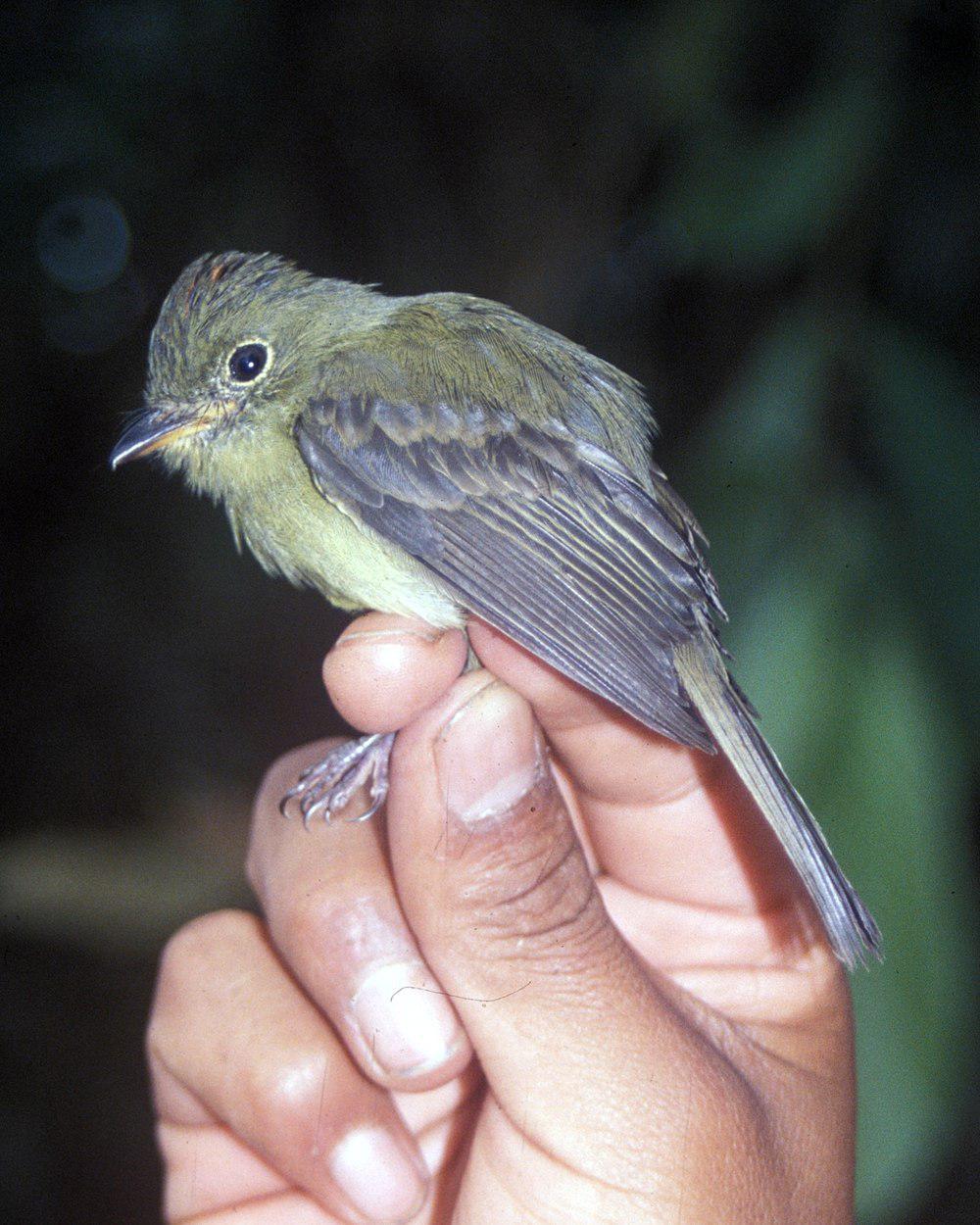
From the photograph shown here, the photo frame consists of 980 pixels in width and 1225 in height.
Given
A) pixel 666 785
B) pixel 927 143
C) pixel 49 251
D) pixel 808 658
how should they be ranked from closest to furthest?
pixel 666 785
pixel 808 658
pixel 927 143
pixel 49 251

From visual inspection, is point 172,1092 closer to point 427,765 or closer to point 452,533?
point 427,765

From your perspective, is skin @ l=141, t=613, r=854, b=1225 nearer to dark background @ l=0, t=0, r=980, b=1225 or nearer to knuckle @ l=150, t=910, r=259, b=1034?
knuckle @ l=150, t=910, r=259, b=1034

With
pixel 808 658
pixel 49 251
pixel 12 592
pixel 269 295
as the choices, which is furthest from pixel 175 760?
pixel 808 658

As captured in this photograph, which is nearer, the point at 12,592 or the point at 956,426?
the point at 956,426

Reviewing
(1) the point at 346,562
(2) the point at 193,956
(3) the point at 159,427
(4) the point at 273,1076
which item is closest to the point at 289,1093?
Answer: (4) the point at 273,1076

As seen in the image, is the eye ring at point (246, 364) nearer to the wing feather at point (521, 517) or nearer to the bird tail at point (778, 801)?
the wing feather at point (521, 517)

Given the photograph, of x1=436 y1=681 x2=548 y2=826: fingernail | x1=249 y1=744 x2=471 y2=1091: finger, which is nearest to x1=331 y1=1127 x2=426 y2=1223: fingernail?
x1=249 y1=744 x2=471 y2=1091: finger

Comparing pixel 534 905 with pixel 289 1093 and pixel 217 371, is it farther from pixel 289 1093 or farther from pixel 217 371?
pixel 217 371
